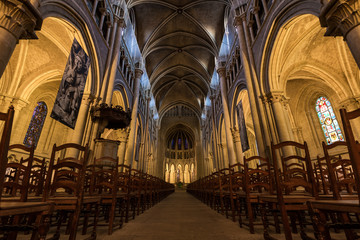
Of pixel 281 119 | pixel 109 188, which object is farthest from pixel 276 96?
pixel 109 188

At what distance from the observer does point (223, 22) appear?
49.4 ft

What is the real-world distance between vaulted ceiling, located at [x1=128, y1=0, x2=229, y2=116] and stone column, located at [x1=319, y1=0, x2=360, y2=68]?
10709 mm

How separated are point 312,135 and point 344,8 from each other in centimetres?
1084

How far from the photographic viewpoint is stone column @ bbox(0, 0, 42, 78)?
348cm

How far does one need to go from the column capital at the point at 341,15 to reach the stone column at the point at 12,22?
255 inches

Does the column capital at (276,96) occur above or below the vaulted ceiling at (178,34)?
below

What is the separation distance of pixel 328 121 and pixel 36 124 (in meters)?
19.4

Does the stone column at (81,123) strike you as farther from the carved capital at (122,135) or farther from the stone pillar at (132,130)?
the stone pillar at (132,130)

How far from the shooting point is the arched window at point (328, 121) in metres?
11.0

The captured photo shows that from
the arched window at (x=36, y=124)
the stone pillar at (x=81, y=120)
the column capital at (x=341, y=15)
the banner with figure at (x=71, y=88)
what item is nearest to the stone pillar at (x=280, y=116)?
the column capital at (x=341, y=15)

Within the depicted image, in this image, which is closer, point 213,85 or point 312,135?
point 312,135

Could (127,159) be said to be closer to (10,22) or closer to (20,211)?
(10,22)

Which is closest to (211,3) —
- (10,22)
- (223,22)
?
(223,22)

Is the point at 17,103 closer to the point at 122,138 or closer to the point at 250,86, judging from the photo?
the point at 122,138
